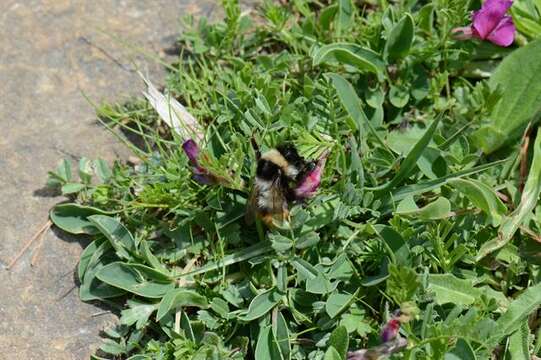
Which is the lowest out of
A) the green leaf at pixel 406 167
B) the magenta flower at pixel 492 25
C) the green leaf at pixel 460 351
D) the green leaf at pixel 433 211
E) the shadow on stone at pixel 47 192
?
the green leaf at pixel 460 351

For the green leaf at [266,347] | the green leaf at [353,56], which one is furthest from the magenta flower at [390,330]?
the green leaf at [353,56]

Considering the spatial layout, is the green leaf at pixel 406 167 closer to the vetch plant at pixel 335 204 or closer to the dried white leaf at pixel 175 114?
the vetch plant at pixel 335 204

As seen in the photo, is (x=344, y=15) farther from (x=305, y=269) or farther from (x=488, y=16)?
(x=305, y=269)

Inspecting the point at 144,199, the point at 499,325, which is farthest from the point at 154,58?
the point at 499,325

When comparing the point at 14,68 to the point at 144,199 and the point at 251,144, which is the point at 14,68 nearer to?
the point at 144,199

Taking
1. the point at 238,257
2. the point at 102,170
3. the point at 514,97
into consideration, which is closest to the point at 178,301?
the point at 238,257
